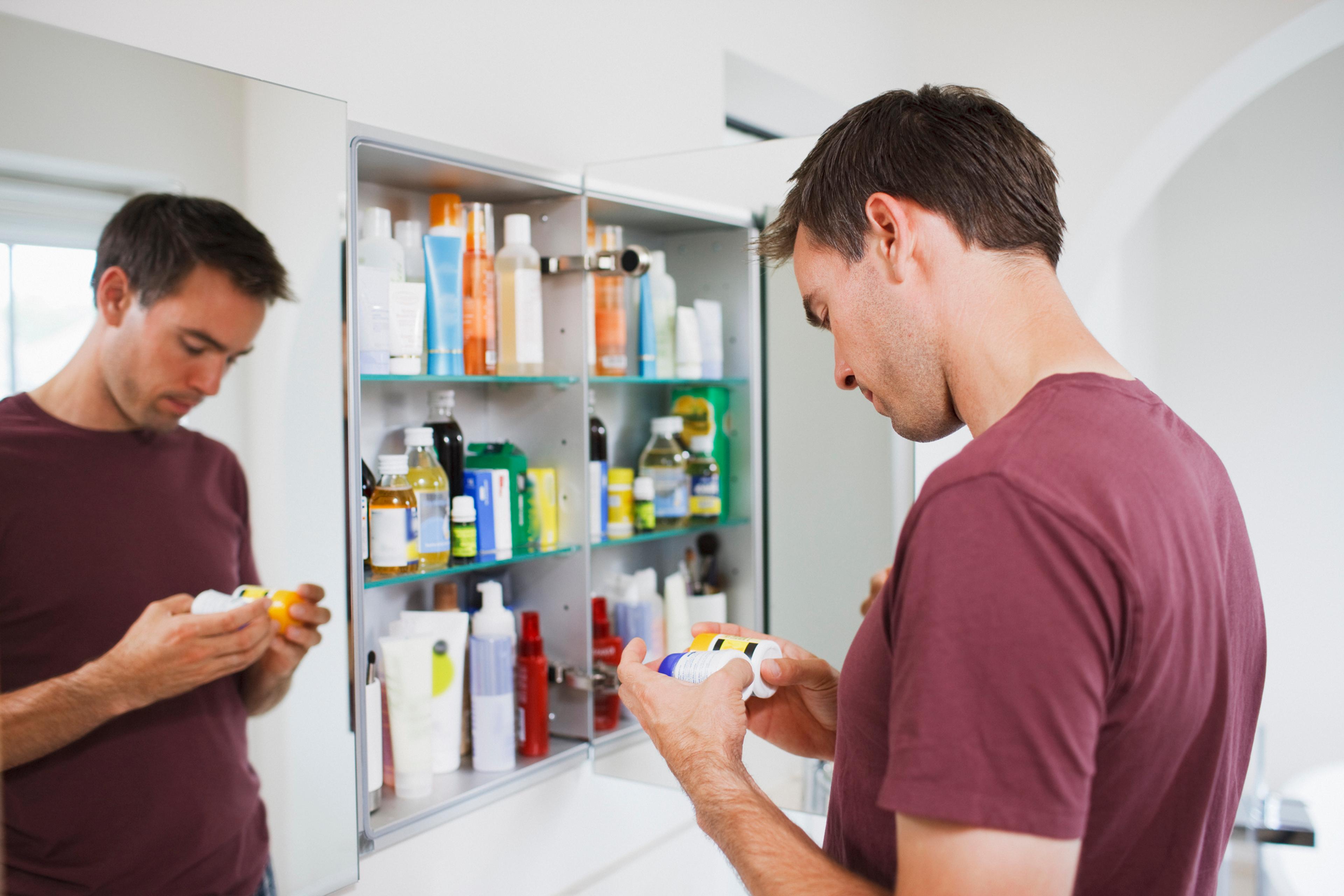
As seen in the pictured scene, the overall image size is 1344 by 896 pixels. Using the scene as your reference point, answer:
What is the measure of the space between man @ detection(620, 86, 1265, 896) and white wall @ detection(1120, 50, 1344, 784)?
279 centimetres

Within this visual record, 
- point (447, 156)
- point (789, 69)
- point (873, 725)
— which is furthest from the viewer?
point (789, 69)

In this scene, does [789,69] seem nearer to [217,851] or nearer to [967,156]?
[967,156]

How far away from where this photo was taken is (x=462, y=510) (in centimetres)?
143

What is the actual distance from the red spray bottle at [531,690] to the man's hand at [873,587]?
51cm

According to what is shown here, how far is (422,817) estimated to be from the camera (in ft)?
4.50

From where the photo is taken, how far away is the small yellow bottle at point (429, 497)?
1383 mm

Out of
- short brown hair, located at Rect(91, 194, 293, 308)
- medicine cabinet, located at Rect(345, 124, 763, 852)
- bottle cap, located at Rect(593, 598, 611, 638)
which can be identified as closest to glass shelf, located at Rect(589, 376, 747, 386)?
medicine cabinet, located at Rect(345, 124, 763, 852)

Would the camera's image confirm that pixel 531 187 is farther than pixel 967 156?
Yes

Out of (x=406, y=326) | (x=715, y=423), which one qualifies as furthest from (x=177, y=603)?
(x=715, y=423)

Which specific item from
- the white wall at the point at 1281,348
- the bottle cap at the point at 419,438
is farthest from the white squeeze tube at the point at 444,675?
the white wall at the point at 1281,348

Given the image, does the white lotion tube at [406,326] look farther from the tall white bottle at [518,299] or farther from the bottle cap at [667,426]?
the bottle cap at [667,426]

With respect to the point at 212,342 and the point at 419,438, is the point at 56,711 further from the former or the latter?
the point at 419,438

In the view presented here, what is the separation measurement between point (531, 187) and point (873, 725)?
1.06m

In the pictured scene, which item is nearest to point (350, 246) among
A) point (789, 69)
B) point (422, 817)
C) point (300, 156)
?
point (300, 156)
